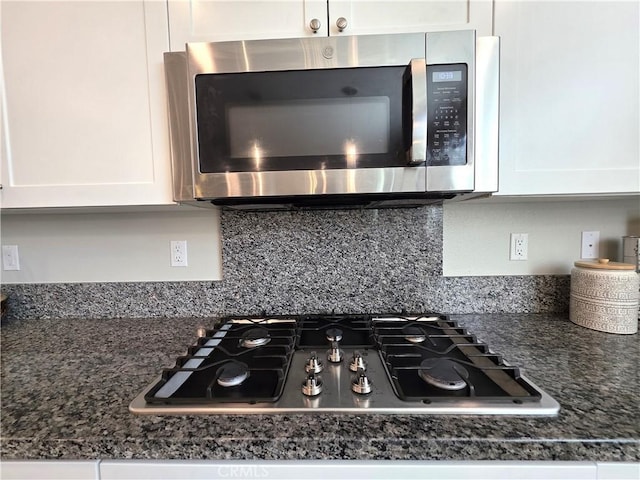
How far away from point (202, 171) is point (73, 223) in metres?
0.78

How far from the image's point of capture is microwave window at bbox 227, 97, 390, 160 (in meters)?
0.81

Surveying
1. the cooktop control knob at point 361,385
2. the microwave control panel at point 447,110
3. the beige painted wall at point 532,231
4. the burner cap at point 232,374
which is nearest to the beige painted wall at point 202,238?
the beige painted wall at point 532,231

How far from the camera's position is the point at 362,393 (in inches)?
25.8

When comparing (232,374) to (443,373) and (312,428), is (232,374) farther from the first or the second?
(443,373)

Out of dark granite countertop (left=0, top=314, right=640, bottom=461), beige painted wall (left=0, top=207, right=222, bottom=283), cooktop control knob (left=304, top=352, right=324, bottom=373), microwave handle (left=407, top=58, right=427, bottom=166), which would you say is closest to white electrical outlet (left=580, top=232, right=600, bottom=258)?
dark granite countertop (left=0, top=314, right=640, bottom=461)

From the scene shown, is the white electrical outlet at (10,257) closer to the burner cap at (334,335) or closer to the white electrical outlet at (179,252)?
the white electrical outlet at (179,252)

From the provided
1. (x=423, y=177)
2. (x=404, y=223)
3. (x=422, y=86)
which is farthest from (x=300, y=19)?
(x=404, y=223)

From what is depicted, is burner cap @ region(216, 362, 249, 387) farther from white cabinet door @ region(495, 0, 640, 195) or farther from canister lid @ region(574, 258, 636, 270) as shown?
canister lid @ region(574, 258, 636, 270)

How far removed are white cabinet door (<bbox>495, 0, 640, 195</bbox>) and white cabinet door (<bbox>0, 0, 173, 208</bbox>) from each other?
97 centimetres

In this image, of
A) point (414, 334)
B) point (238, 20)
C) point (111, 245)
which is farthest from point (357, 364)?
point (111, 245)

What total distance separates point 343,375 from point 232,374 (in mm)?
253

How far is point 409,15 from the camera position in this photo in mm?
865

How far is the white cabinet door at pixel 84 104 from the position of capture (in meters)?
0.90

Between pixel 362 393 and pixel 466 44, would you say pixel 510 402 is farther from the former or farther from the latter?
pixel 466 44
